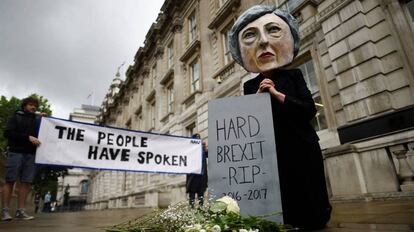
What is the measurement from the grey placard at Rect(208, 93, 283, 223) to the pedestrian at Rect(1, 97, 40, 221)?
3.65m

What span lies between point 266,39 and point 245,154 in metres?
0.97

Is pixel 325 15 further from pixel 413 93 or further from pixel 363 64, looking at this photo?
pixel 413 93

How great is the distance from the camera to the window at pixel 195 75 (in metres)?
13.2

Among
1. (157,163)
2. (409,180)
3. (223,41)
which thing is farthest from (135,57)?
(409,180)

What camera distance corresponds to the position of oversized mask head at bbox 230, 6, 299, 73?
205 centimetres

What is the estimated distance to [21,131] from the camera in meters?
4.12

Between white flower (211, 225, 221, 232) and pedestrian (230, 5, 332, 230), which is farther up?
pedestrian (230, 5, 332, 230)

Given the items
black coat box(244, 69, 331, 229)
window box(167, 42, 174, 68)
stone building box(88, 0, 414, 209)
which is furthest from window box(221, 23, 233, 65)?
black coat box(244, 69, 331, 229)

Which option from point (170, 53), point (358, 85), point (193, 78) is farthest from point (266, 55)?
point (170, 53)

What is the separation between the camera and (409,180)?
3.93m

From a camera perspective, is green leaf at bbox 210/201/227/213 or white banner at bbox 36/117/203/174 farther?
white banner at bbox 36/117/203/174

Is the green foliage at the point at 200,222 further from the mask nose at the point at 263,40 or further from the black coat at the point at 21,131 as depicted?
the black coat at the point at 21,131

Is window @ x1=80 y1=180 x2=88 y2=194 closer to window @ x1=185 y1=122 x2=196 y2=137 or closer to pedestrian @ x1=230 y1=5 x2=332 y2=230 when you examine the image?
window @ x1=185 y1=122 x2=196 y2=137

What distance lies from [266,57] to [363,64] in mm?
4027
